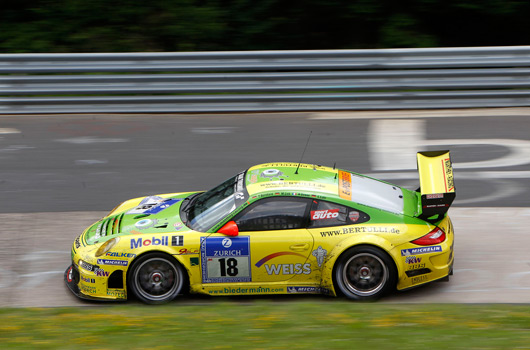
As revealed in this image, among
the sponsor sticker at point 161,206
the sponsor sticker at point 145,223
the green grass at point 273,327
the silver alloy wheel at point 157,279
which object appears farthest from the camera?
the sponsor sticker at point 161,206

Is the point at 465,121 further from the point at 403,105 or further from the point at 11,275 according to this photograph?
the point at 11,275

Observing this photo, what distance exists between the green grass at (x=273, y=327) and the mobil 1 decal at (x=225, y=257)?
529mm

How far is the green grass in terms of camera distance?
5.42 m

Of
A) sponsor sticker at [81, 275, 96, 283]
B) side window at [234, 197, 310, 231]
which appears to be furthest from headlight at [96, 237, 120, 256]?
side window at [234, 197, 310, 231]

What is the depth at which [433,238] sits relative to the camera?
7.25 meters

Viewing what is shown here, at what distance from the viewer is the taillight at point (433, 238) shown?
283 inches

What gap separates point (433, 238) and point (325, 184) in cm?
120

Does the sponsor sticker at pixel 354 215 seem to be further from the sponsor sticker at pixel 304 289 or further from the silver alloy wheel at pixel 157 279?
the silver alloy wheel at pixel 157 279

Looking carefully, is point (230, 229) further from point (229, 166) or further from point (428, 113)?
point (428, 113)

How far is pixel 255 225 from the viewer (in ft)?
23.7

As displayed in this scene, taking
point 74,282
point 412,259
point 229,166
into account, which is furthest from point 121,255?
point 229,166

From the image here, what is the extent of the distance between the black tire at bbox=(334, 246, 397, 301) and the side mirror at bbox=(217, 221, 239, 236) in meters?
1.03

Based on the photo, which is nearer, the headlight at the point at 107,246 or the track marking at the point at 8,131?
the headlight at the point at 107,246

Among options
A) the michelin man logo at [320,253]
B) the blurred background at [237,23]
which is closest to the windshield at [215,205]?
the michelin man logo at [320,253]
